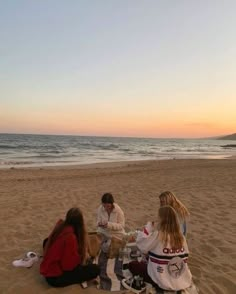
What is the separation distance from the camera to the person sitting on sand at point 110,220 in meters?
5.23

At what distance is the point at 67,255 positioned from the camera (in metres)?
4.00

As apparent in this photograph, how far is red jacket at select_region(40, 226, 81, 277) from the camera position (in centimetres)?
397

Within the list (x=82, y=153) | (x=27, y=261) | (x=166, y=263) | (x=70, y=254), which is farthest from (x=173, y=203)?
(x=82, y=153)

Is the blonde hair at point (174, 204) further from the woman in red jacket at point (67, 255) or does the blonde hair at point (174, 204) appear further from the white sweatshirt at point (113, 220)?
the woman in red jacket at point (67, 255)

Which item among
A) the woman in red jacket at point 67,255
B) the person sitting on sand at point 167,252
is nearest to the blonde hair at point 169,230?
the person sitting on sand at point 167,252

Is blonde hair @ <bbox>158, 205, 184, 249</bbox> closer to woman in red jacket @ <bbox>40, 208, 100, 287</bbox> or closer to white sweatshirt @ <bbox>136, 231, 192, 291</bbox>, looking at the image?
white sweatshirt @ <bbox>136, 231, 192, 291</bbox>

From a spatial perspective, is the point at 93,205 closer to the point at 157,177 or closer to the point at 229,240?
the point at 229,240

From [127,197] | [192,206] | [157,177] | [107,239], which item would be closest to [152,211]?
[192,206]

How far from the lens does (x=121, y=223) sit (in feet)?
17.4

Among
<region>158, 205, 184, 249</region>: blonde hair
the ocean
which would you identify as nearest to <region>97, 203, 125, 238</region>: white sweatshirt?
<region>158, 205, 184, 249</region>: blonde hair

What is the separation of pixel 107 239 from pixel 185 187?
22.4 ft

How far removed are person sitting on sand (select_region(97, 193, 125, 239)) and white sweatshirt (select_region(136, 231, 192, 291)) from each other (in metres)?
1.36

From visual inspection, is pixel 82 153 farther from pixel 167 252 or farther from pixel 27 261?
pixel 167 252

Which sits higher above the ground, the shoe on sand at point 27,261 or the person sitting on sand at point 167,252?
the person sitting on sand at point 167,252
